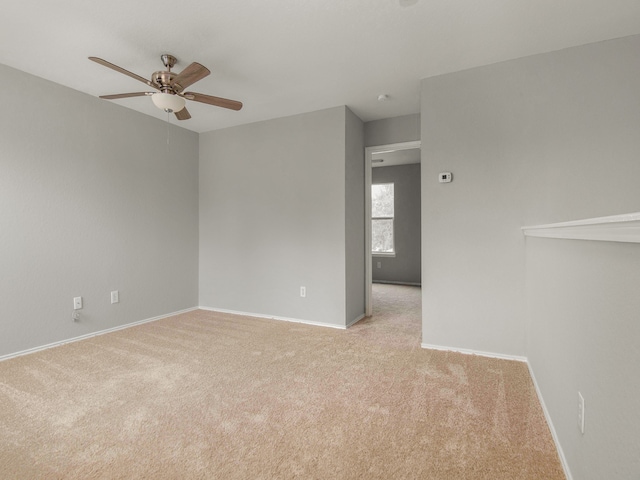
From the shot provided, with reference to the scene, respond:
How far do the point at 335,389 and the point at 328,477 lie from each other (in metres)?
0.79

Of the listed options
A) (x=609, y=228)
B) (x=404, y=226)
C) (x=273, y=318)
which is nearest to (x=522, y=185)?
(x=609, y=228)

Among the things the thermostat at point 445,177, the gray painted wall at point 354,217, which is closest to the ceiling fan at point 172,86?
the gray painted wall at point 354,217

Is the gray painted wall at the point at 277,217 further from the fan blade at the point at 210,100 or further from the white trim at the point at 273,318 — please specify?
the fan blade at the point at 210,100

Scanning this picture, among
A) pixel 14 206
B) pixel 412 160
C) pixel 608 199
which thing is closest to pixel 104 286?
pixel 14 206

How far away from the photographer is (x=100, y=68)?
2.72m

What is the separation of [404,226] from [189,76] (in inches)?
212

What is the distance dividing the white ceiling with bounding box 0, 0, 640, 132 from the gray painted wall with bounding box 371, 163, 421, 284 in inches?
148

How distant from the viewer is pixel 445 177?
9.43 feet

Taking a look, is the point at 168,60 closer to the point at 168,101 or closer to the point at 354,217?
the point at 168,101

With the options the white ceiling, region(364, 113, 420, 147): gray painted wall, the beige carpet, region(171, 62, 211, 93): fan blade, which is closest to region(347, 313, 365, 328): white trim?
the beige carpet

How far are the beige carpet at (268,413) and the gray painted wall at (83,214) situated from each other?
49 centimetres

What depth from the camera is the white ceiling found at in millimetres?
2014

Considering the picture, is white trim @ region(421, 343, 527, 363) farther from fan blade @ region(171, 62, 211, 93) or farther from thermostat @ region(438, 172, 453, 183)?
fan blade @ region(171, 62, 211, 93)

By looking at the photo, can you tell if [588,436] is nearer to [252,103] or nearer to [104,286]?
[252,103]
